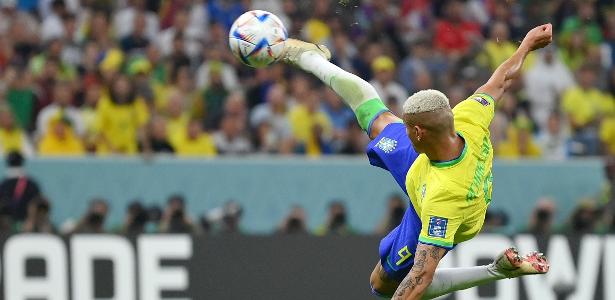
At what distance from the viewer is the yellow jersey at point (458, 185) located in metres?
10.2

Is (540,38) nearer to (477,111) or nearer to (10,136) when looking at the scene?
(477,111)

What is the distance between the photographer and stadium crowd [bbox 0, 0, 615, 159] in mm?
17188

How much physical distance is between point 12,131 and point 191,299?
3463 mm

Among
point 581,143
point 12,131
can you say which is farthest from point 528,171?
point 12,131

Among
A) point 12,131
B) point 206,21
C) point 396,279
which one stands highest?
point 206,21

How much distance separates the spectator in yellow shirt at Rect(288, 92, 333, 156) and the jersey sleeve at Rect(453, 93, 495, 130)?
22.4 feet

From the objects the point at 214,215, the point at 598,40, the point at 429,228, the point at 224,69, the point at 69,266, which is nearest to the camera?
the point at 429,228

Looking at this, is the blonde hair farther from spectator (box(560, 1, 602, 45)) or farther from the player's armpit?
spectator (box(560, 1, 602, 45))

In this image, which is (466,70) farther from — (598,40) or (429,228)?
(429,228)

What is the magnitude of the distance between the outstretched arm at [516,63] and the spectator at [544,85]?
26.2ft

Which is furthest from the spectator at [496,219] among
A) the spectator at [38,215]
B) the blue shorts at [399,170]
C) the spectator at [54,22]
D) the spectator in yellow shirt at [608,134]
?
the spectator at [54,22]

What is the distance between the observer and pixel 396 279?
11.3m

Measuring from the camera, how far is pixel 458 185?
10219 millimetres

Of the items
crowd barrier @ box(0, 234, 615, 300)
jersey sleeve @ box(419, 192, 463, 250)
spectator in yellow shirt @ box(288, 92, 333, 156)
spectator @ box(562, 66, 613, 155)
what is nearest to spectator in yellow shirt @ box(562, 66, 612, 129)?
spectator @ box(562, 66, 613, 155)
